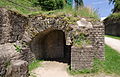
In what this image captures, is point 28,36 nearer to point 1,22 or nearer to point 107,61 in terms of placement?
point 1,22

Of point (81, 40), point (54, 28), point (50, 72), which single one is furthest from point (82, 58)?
point (54, 28)

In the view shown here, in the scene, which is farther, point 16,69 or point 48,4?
point 48,4

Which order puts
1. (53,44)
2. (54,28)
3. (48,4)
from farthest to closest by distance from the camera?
1. (48,4)
2. (53,44)
3. (54,28)

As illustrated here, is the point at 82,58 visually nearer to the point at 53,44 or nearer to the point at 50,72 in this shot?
the point at 50,72

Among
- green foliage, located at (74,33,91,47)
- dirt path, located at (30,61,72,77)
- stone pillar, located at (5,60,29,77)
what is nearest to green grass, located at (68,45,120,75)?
dirt path, located at (30,61,72,77)

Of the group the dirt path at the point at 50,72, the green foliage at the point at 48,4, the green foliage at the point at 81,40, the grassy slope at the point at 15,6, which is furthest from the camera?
the green foliage at the point at 48,4

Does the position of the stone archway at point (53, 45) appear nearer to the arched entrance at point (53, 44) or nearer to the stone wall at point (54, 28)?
the arched entrance at point (53, 44)

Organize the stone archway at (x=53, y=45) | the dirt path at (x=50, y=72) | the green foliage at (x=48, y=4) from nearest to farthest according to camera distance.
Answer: the dirt path at (x=50, y=72) → the stone archway at (x=53, y=45) → the green foliage at (x=48, y=4)

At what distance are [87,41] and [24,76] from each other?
3.18m

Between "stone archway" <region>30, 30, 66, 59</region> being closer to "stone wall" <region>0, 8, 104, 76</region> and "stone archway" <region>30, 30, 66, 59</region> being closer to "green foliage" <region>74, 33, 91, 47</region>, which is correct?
"stone wall" <region>0, 8, 104, 76</region>

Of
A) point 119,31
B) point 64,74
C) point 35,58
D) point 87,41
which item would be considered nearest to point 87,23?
point 87,41

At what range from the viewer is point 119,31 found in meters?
21.9

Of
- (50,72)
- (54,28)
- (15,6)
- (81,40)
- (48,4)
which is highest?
(48,4)

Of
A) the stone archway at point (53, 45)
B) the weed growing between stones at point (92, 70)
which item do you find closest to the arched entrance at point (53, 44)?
the stone archway at point (53, 45)
